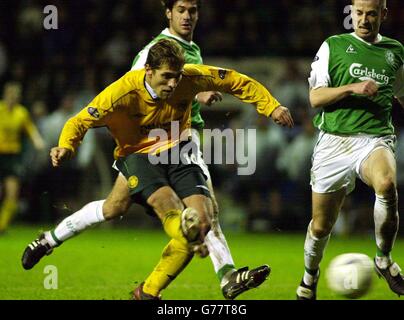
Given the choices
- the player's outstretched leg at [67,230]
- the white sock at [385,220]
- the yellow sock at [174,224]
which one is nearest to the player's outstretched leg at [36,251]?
the player's outstretched leg at [67,230]

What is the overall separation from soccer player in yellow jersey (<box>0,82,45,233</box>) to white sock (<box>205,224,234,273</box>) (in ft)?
19.1

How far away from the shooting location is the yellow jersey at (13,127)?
12781 mm

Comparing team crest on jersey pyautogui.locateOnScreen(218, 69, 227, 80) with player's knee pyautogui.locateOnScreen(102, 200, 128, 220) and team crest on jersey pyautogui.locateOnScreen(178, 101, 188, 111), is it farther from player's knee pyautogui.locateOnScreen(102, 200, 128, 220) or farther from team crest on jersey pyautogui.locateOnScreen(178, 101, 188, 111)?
player's knee pyautogui.locateOnScreen(102, 200, 128, 220)

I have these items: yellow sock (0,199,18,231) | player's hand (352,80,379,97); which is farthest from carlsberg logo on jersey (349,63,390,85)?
yellow sock (0,199,18,231)

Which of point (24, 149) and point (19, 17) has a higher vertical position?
point (19, 17)

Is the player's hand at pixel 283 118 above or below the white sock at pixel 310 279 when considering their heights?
above

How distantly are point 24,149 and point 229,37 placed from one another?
321 cm

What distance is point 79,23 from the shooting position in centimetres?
1423

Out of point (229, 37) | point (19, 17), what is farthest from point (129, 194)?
point (19, 17)

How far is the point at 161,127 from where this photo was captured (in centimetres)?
682

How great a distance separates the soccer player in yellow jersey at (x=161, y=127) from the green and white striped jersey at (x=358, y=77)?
487 millimetres

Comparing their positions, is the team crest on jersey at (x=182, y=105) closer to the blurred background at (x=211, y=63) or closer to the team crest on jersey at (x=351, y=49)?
the team crest on jersey at (x=351, y=49)

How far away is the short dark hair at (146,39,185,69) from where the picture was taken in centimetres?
652

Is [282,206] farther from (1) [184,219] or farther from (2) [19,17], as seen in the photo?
(1) [184,219]
